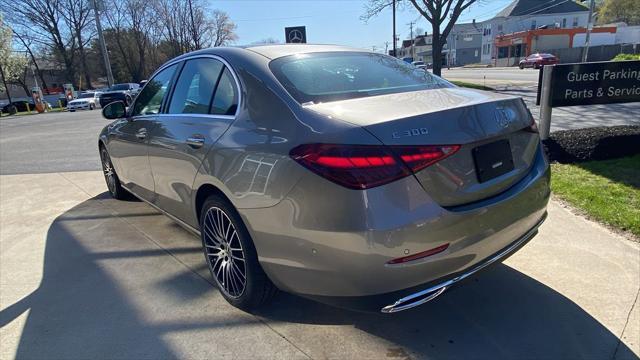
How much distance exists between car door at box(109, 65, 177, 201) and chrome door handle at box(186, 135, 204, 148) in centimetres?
91

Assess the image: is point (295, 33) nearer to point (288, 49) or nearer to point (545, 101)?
point (545, 101)

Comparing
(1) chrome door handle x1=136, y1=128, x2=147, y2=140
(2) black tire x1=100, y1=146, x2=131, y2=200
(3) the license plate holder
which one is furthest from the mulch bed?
(2) black tire x1=100, y1=146, x2=131, y2=200

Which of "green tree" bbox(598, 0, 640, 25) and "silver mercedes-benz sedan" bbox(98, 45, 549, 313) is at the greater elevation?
"green tree" bbox(598, 0, 640, 25)

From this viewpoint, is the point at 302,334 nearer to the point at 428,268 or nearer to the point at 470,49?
the point at 428,268

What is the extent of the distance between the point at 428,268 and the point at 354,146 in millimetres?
681

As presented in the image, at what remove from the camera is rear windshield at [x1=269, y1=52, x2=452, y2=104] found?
8.25 ft

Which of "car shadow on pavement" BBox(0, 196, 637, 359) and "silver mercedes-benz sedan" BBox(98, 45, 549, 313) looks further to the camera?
"car shadow on pavement" BBox(0, 196, 637, 359)

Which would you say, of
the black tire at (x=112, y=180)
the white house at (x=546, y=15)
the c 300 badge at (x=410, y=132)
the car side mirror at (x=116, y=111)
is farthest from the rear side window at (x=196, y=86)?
the white house at (x=546, y=15)

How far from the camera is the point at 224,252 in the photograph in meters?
2.86

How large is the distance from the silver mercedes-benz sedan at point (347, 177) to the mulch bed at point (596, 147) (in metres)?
3.66

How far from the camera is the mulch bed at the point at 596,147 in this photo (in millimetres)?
5832

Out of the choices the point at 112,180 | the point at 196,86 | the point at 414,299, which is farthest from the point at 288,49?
the point at 112,180

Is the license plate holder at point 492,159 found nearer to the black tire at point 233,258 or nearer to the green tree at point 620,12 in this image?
the black tire at point 233,258

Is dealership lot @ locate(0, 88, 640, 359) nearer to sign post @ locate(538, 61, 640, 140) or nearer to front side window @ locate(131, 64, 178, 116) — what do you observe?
front side window @ locate(131, 64, 178, 116)
